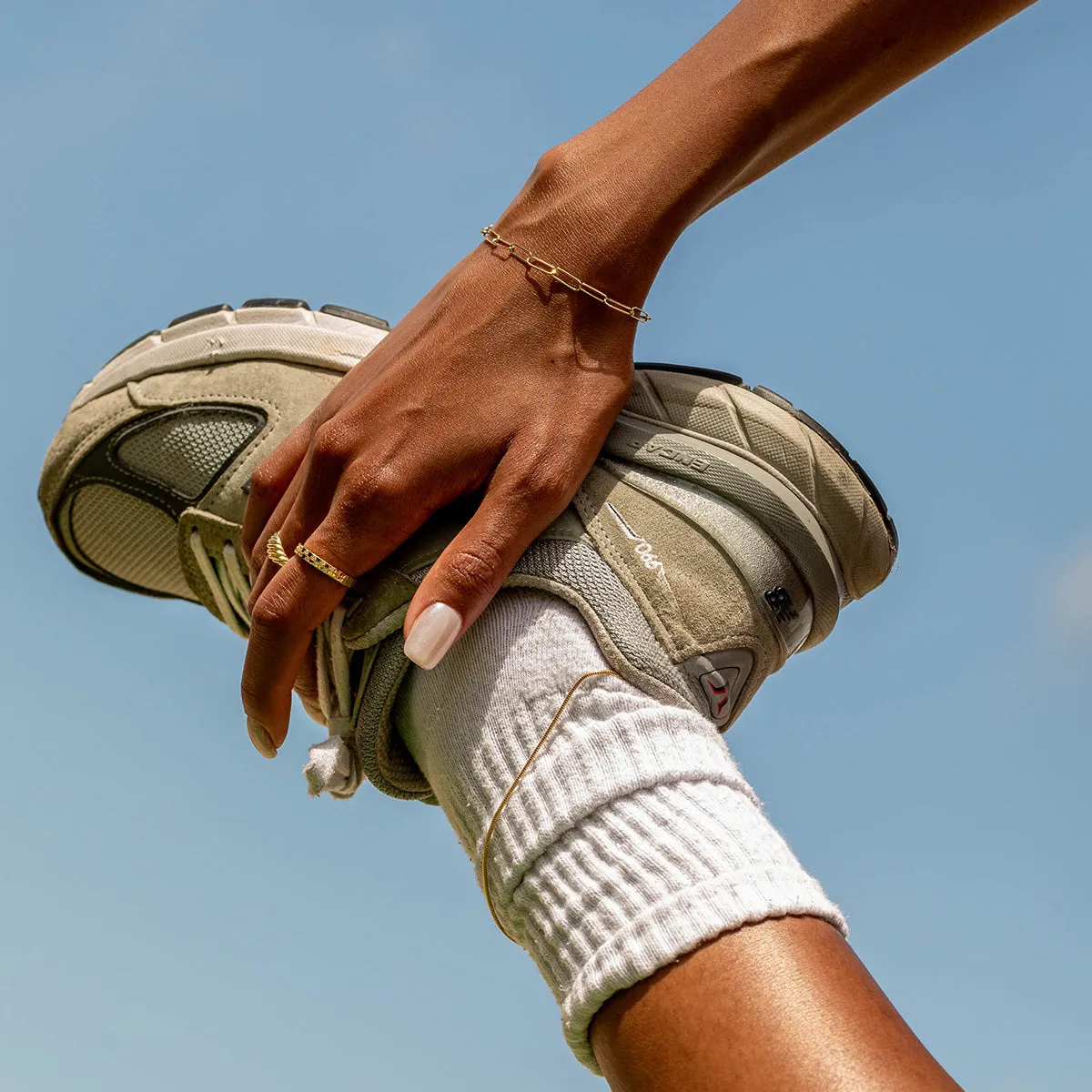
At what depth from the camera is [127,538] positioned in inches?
95.4

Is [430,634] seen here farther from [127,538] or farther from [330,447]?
[127,538]

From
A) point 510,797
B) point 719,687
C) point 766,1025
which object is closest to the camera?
point 766,1025

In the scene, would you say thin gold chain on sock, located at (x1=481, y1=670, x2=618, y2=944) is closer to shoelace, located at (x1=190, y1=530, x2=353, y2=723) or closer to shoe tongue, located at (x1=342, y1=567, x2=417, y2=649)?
shoe tongue, located at (x1=342, y1=567, x2=417, y2=649)

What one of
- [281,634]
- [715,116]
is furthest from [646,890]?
[715,116]

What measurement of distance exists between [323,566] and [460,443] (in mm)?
252

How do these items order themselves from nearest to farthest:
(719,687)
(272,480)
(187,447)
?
(719,687) → (272,480) → (187,447)

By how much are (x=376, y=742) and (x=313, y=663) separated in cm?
18

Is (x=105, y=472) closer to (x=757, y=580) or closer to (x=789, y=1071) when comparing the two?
(x=757, y=580)

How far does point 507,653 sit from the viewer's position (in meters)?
1.69

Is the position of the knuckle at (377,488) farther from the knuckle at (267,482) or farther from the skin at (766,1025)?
the skin at (766,1025)

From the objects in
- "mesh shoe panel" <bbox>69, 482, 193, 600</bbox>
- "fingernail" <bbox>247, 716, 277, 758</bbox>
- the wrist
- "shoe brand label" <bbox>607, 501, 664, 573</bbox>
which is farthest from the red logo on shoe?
"mesh shoe panel" <bbox>69, 482, 193, 600</bbox>

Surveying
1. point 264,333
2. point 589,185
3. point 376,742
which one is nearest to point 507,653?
point 376,742

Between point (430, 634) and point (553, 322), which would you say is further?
point (553, 322)

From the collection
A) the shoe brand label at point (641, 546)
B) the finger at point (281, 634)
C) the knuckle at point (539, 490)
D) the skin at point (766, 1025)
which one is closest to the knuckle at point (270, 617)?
the finger at point (281, 634)
